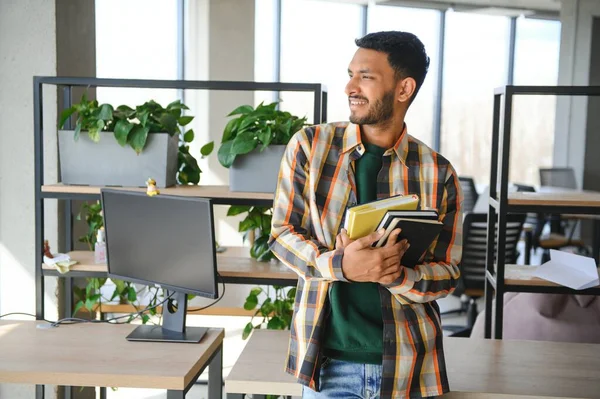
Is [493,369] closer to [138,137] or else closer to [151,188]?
[151,188]

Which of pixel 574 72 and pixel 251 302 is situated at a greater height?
pixel 574 72

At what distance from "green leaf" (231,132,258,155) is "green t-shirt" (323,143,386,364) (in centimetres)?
78

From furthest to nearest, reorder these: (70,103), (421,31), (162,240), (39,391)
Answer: (421,31)
(70,103)
(39,391)
(162,240)

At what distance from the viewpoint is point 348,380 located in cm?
168

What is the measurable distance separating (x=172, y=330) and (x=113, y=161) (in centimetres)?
63

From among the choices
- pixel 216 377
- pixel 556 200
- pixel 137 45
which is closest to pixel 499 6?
pixel 137 45

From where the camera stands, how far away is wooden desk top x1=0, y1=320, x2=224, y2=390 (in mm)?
2027

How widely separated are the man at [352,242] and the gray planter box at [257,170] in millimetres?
668

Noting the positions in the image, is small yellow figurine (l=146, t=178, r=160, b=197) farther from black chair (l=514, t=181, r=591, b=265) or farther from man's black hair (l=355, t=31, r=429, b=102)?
black chair (l=514, t=181, r=591, b=265)

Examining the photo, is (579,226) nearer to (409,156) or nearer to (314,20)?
(314,20)

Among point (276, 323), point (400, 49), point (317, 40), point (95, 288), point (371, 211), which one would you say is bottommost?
point (276, 323)

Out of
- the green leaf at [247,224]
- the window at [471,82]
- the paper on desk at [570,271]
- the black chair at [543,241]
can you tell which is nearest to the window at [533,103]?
the window at [471,82]

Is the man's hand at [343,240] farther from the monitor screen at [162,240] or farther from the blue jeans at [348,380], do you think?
the monitor screen at [162,240]

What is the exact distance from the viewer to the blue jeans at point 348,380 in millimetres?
1658
